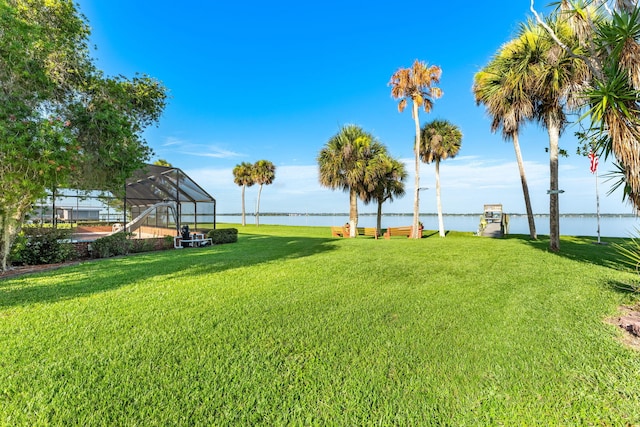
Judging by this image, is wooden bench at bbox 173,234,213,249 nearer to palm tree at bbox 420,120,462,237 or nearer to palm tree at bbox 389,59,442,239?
palm tree at bbox 389,59,442,239

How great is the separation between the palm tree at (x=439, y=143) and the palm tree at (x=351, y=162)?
148 inches

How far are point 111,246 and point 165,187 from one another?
5.60m

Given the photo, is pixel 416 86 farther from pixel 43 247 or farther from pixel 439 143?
pixel 43 247

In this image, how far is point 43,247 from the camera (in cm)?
831

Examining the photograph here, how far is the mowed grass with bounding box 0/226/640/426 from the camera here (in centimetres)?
212

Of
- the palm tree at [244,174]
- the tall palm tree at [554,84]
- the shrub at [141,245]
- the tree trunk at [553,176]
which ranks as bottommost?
the shrub at [141,245]

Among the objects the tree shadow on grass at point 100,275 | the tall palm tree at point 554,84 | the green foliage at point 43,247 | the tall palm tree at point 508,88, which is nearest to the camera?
the tree shadow on grass at point 100,275

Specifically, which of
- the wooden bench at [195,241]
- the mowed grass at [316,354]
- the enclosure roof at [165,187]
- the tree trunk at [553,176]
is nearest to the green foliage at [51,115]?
the mowed grass at [316,354]

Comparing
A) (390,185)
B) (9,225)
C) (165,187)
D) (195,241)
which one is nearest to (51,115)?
(9,225)

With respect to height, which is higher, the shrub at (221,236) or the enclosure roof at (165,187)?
the enclosure roof at (165,187)

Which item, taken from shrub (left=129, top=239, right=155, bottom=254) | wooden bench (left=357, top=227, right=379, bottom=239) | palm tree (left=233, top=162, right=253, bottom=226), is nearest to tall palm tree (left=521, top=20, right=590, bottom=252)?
wooden bench (left=357, top=227, right=379, bottom=239)

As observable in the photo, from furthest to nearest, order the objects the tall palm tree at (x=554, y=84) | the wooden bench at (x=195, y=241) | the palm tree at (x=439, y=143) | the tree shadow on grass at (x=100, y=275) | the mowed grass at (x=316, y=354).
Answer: the palm tree at (x=439, y=143) → the wooden bench at (x=195, y=241) → the tall palm tree at (x=554, y=84) → the tree shadow on grass at (x=100, y=275) → the mowed grass at (x=316, y=354)

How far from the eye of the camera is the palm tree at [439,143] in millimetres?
19562

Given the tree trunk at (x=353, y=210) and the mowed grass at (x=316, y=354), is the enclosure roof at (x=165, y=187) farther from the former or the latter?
the mowed grass at (x=316, y=354)
